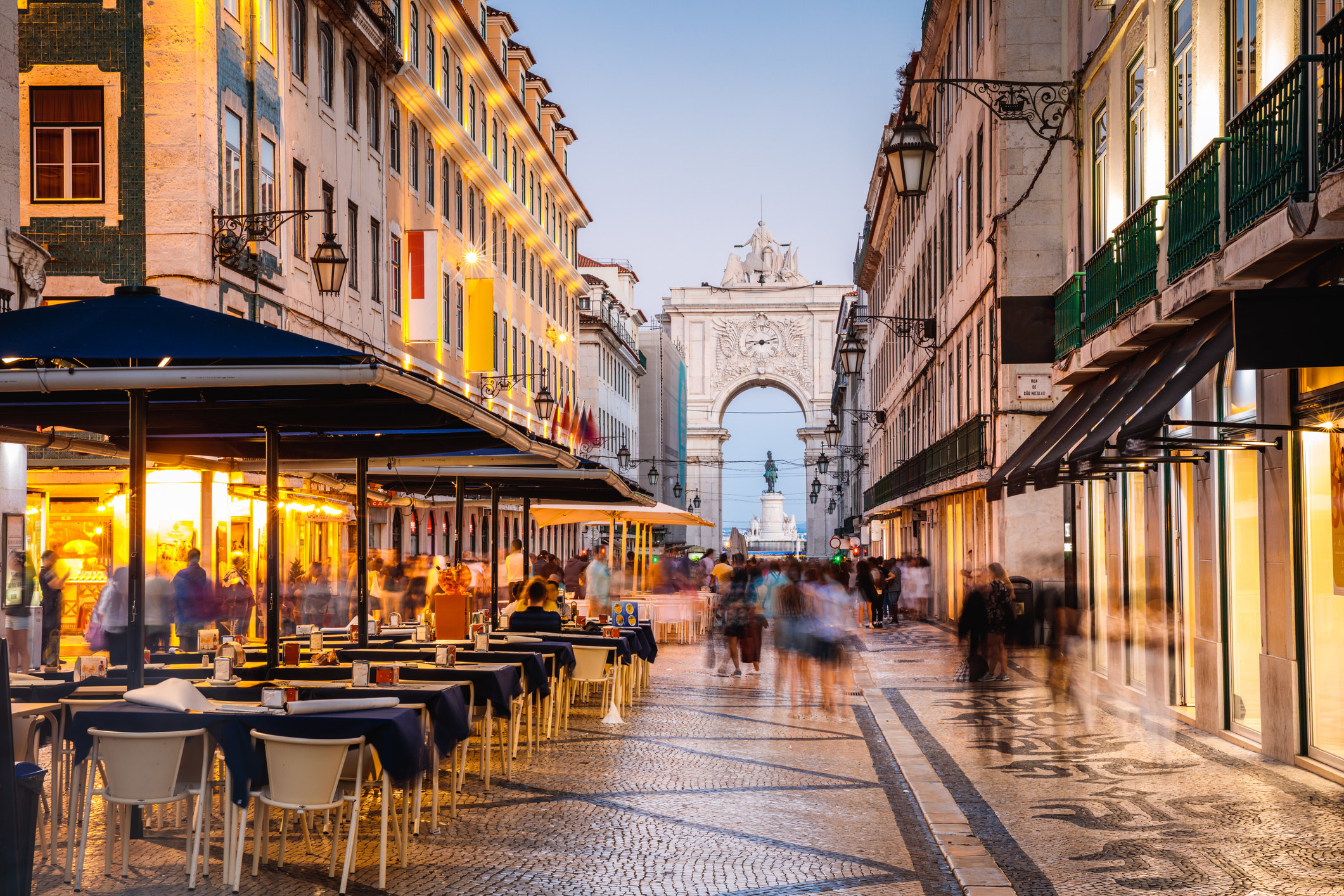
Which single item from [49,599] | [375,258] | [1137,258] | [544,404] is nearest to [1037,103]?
A: [1137,258]

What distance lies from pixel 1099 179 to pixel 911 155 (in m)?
6.47

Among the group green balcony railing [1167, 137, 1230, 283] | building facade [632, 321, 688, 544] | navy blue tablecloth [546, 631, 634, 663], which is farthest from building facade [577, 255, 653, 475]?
A: green balcony railing [1167, 137, 1230, 283]

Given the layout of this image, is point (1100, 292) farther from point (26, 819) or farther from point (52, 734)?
point (26, 819)

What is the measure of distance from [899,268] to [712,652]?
29859mm

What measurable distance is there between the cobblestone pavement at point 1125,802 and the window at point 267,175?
1415cm

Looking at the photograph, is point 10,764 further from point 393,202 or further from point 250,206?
point 393,202

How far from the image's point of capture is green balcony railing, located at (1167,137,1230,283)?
473 inches

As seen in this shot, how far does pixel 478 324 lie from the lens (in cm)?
3622

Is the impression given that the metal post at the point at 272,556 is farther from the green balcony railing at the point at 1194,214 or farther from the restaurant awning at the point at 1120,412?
the green balcony railing at the point at 1194,214

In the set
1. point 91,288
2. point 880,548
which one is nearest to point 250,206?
point 91,288

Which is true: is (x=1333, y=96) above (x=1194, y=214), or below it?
below

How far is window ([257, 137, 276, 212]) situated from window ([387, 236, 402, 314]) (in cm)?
738

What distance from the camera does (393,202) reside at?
109 feet

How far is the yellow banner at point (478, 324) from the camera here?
36.0m
